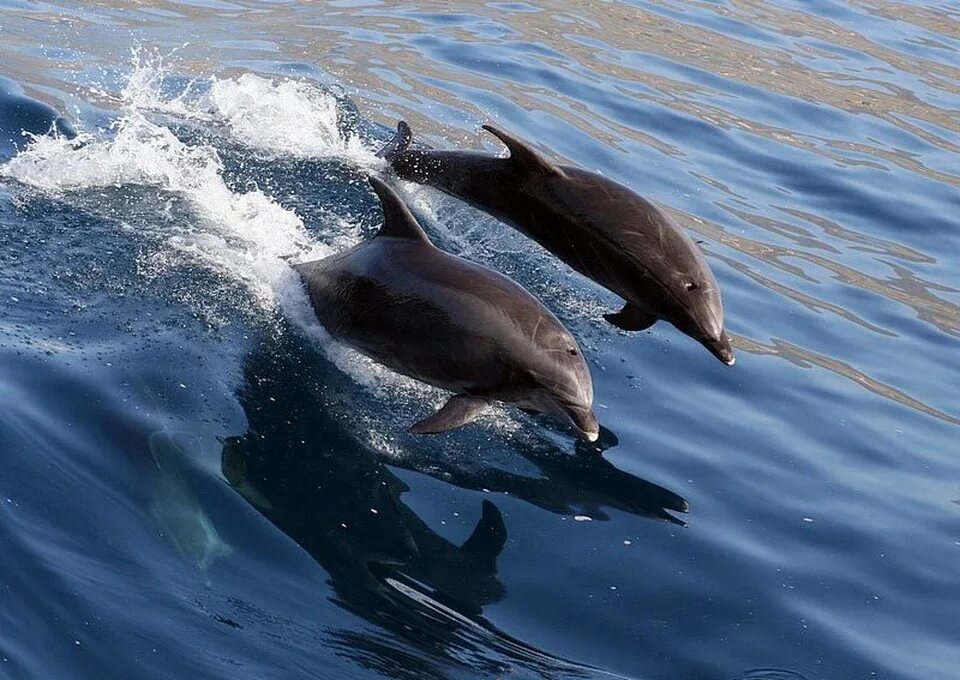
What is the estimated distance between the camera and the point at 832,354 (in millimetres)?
10219

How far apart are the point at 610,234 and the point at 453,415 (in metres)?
1.81

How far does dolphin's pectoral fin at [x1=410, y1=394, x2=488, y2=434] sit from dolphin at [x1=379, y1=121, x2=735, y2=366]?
1.43 meters

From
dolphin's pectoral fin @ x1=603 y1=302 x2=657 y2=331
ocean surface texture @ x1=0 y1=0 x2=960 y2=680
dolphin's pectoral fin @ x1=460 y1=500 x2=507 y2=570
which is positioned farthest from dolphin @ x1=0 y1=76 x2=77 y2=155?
dolphin's pectoral fin @ x1=460 y1=500 x2=507 y2=570

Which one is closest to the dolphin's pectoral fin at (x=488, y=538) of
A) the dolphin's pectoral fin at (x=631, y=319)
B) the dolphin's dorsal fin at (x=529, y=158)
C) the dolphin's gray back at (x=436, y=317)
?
the dolphin's gray back at (x=436, y=317)

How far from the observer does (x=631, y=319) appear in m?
8.26

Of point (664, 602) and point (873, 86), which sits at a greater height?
point (873, 86)

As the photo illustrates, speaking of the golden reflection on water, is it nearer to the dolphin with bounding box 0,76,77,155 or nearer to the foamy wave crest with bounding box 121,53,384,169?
the foamy wave crest with bounding box 121,53,384,169

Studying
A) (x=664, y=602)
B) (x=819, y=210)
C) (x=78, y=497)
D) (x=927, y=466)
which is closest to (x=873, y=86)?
(x=819, y=210)

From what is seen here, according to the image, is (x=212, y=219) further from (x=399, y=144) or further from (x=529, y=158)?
(x=529, y=158)

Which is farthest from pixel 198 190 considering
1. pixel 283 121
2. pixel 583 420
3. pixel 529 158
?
pixel 583 420

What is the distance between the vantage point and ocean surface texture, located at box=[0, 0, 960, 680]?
609cm

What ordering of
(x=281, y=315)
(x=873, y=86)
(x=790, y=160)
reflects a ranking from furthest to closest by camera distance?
(x=873, y=86) < (x=790, y=160) < (x=281, y=315)

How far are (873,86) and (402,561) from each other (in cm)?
1350

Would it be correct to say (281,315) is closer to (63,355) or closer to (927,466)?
(63,355)
